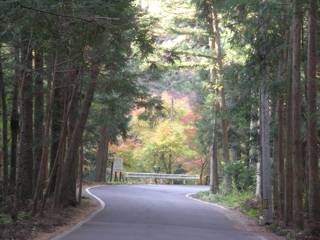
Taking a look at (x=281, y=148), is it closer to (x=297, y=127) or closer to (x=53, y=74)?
(x=297, y=127)

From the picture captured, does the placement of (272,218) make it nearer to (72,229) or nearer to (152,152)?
(72,229)

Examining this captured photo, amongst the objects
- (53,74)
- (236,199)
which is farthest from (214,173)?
(53,74)

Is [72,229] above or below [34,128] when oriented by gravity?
below

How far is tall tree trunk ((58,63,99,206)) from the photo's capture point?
1795cm

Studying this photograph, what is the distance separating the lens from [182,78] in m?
72.2

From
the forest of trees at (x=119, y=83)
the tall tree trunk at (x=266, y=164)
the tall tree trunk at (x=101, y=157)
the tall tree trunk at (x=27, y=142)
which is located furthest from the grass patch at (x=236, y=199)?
the tall tree trunk at (x=101, y=157)

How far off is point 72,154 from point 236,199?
1043 centimetres

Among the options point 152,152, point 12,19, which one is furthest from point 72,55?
point 152,152

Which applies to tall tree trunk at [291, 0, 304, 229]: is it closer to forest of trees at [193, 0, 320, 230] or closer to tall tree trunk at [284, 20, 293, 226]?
forest of trees at [193, 0, 320, 230]

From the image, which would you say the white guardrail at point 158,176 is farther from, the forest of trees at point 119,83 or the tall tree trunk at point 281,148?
the tall tree trunk at point 281,148

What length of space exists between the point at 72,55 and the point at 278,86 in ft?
19.3

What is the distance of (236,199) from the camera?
26.6 m

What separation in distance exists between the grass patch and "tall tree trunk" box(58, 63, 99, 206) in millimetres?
6503

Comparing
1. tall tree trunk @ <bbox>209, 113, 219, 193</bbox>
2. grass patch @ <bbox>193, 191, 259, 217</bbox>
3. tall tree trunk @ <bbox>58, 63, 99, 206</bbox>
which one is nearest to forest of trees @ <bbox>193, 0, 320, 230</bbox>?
grass patch @ <bbox>193, 191, 259, 217</bbox>
